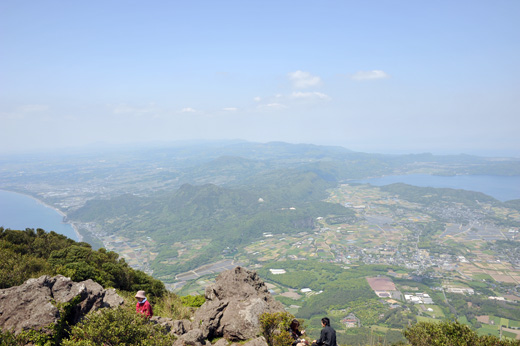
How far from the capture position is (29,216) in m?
136

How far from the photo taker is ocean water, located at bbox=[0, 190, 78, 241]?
388ft

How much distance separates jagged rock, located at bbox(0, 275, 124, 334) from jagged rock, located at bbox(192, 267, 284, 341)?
481 centimetres

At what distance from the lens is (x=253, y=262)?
9194 cm

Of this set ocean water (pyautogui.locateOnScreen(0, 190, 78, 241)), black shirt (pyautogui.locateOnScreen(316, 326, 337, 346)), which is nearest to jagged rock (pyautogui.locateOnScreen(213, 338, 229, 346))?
black shirt (pyautogui.locateOnScreen(316, 326, 337, 346))

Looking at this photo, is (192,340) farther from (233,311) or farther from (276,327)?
(276,327)

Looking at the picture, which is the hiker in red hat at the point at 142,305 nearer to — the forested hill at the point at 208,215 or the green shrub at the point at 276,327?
the green shrub at the point at 276,327

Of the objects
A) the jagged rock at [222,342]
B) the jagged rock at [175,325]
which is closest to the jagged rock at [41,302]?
the jagged rock at [175,325]

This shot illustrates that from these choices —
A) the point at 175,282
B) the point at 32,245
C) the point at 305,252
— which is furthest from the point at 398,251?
the point at 32,245

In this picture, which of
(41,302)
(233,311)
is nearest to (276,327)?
(233,311)

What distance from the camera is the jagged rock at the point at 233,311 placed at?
11.8 metres

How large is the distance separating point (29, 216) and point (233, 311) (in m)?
173

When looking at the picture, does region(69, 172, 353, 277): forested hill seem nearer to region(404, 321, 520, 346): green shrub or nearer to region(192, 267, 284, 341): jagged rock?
region(192, 267, 284, 341): jagged rock

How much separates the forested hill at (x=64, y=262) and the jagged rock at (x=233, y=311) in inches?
337

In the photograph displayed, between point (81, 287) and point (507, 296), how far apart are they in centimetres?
8370
